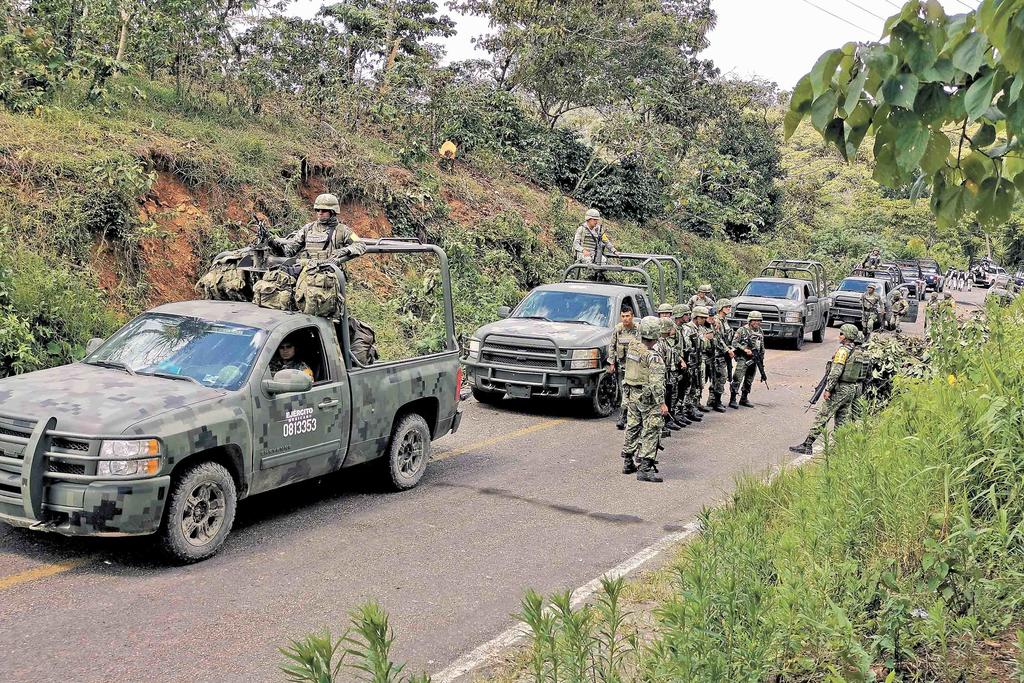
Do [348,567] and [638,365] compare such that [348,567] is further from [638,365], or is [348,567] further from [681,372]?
[681,372]

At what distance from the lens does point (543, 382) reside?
12930 mm

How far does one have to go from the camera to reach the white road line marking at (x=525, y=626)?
5344mm

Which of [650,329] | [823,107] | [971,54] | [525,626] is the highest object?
[971,54]

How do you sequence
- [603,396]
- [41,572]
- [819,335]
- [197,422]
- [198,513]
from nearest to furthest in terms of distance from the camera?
[41,572], [197,422], [198,513], [603,396], [819,335]

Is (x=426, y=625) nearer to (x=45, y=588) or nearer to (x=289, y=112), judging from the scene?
(x=45, y=588)

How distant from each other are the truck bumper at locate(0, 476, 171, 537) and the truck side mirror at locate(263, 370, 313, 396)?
122 cm

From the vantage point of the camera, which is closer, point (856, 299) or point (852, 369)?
point (852, 369)

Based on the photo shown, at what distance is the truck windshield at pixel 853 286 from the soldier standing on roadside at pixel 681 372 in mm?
18185

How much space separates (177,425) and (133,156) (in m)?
10.1

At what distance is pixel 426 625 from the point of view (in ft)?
19.5

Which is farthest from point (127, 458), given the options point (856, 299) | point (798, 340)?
point (856, 299)

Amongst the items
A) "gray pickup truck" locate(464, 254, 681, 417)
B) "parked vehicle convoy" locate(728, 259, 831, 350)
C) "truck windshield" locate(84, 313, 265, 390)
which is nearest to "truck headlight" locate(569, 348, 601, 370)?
"gray pickup truck" locate(464, 254, 681, 417)

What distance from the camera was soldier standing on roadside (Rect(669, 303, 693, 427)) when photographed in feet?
41.9

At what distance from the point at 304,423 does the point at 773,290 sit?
18.8 meters
